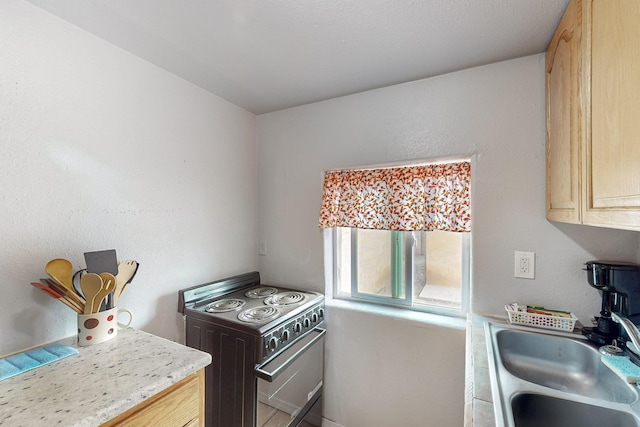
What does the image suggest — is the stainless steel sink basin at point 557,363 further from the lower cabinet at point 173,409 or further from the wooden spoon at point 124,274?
the wooden spoon at point 124,274

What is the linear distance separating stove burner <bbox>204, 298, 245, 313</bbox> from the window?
72cm

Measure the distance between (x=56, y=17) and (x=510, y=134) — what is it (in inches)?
87.0

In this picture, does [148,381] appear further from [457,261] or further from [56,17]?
[457,261]

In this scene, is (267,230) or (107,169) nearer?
(107,169)

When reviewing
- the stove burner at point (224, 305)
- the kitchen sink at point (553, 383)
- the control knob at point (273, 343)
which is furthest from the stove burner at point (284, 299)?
the kitchen sink at point (553, 383)

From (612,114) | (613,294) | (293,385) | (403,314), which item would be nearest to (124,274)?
(293,385)

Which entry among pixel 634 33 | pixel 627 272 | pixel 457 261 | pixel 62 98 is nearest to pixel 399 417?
pixel 457 261

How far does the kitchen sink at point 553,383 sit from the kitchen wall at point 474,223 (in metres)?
0.24

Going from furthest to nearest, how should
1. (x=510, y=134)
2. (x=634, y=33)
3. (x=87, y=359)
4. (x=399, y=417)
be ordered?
(x=399, y=417)
(x=510, y=134)
(x=87, y=359)
(x=634, y=33)

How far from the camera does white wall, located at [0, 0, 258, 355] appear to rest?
102 centimetres

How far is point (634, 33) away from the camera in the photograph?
23.3 inches

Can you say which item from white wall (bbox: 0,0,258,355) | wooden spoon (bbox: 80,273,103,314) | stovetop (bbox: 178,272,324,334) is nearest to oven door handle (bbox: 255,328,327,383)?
stovetop (bbox: 178,272,324,334)

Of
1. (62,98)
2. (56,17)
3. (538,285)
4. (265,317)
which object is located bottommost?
(265,317)

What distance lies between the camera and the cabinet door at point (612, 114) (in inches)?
23.2
